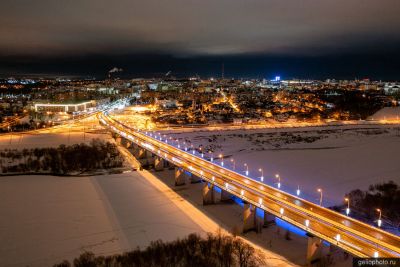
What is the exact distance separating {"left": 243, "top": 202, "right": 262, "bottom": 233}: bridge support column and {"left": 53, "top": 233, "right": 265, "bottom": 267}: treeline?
99.1 inches

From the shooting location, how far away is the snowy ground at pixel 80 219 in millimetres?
22859

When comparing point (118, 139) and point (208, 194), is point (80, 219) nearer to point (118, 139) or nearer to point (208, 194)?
point (208, 194)

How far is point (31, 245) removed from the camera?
23.3 m

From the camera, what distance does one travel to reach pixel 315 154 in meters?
50.7

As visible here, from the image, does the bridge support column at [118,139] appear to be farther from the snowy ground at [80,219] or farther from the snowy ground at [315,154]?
the snowy ground at [80,219]

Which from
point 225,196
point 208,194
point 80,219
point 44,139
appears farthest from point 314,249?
point 44,139

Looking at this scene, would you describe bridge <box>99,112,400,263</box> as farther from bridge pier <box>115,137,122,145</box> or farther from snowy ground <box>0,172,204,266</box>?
bridge pier <box>115,137,122,145</box>

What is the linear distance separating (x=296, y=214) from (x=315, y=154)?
101ft

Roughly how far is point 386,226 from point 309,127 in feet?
183

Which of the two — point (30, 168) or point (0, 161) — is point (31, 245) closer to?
point (30, 168)

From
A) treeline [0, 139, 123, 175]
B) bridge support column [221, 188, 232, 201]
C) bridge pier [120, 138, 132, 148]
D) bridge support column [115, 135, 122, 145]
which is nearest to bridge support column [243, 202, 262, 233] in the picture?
bridge support column [221, 188, 232, 201]

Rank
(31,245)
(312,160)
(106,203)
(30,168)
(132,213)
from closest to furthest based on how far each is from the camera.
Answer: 1. (31,245)
2. (132,213)
3. (106,203)
4. (30,168)
5. (312,160)

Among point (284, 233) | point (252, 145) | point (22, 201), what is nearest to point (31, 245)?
point (22, 201)

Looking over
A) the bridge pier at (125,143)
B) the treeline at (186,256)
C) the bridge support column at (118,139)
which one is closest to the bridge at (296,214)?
the treeline at (186,256)
